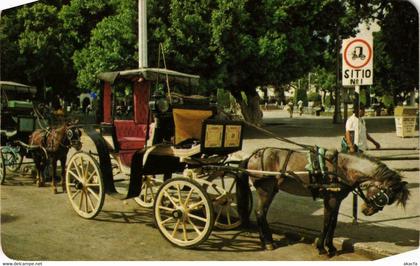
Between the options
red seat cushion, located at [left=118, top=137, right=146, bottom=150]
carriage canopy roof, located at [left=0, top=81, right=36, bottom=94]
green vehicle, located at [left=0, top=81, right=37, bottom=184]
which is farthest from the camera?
carriage canopy roof, located at [left=0, top=81, right=36, bottom=94]

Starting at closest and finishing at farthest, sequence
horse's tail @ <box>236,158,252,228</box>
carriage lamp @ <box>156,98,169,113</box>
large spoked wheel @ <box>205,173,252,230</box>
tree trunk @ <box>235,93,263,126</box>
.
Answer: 1. carriage lamp @ <box>156,98,169,113</box>
2. large spoked wheel @ <box>205,173,252,230</box>
3. horse's tail @ <box>236,158,252,228</box>
4. tree trunk @ <box>235,93,263,126</box>

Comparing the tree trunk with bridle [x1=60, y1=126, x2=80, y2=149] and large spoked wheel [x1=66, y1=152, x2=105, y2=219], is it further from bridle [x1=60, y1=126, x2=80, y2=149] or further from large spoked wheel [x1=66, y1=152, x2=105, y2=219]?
large spoked wheel [x1=66, y1=152, x2=105, y2=219]

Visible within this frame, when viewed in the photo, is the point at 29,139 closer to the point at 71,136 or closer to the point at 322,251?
the point at 71,136

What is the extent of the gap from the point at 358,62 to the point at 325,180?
2.31 meters

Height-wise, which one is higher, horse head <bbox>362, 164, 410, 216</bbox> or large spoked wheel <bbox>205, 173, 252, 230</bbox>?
horse head <bbox>362, 164, 410, 216</bbox>

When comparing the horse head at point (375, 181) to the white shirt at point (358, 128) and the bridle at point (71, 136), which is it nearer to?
the white shirt at point (358, 128)

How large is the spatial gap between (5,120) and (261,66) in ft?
39.6

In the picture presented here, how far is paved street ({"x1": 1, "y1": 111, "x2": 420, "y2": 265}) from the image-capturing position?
6223 mm

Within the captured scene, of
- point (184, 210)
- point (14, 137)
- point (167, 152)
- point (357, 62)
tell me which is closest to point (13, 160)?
point (14, 137)

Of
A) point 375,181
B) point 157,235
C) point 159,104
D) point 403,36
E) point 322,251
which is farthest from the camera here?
point 403,36

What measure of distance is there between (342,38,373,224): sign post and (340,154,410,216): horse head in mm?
1547

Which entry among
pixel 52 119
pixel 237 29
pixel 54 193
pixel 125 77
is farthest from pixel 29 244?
pixel 237 29

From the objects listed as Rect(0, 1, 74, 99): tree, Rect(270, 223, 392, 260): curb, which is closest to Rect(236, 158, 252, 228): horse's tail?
Rect(270, 223, 392, 260): curb

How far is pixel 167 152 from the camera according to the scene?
7047mm
